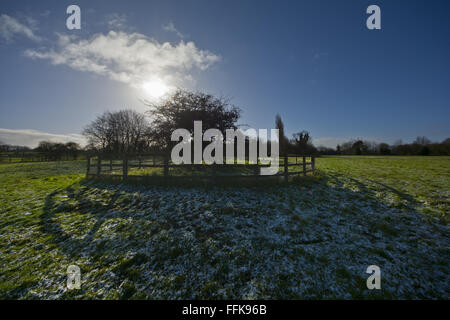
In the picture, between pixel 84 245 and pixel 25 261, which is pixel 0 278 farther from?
pixel 84 245

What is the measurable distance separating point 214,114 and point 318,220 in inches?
439

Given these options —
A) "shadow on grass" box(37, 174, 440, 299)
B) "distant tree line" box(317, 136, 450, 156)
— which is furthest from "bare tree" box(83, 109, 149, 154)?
"distant tree line" box(317, 136, 450, 156)

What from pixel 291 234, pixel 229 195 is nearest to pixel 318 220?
pixel 291 234

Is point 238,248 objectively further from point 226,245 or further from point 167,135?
point 167,135

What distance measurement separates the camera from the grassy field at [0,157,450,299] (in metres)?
3.08

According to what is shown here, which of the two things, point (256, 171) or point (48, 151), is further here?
point (48, 151)

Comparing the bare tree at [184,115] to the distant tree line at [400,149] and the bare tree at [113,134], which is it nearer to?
the bare tree at [113,134]

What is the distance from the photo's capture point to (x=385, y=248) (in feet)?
13.1

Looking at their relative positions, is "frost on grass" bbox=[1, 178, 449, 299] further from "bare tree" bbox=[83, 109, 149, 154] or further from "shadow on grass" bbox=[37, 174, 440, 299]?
"bare tree" bbox=[83, 109, 149, 154]

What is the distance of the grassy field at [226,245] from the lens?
121 inches

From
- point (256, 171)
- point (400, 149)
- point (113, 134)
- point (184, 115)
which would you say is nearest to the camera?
point (256, 171)

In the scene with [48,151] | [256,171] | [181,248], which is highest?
[48,151]

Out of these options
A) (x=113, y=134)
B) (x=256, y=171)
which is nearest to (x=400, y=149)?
(x=256, y=171)

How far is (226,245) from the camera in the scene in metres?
4.19
